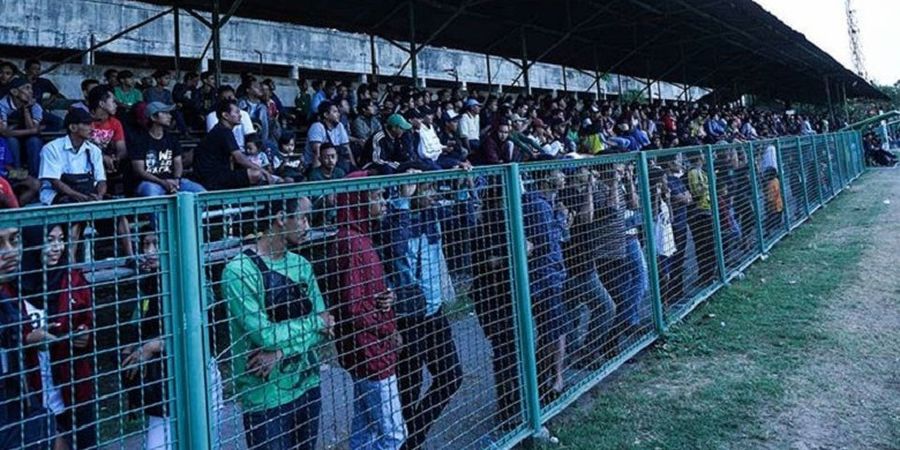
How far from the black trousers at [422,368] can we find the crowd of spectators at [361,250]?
0.5 inches

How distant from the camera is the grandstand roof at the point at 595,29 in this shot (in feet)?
36.6

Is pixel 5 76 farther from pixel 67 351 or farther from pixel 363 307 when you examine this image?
pixel 363 307

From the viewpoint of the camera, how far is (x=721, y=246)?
21.2 feet

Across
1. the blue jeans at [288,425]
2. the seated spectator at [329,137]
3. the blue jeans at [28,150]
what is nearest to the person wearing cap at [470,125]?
the seated spectator at [329,137]

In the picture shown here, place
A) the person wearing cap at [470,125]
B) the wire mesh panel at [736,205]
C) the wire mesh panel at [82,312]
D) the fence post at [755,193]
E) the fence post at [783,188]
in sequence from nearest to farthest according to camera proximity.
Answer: the wire mesh panel at [82,312] < the wire mesh panel at [736,205] < the fence post at [755,193] < the fence post at [783,188] < the person wearing cap at [470,125]

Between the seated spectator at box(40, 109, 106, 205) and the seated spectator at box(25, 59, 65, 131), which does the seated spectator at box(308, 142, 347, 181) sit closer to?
the seated spectator at box(40, 109, 106, 205)

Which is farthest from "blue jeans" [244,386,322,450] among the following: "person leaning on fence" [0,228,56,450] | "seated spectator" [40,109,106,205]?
"seated spectator" [40,109,106,205]

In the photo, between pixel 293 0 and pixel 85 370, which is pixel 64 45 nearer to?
pixel 293 0

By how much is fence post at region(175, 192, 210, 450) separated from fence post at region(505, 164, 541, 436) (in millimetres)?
1842

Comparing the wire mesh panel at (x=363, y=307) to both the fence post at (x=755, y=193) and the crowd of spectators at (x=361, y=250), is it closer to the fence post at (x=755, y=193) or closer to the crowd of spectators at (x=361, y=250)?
the crowd of spectators at (x=361, y=250)

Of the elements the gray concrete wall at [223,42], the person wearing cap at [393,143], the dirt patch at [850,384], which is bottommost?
the dirt patch at [850,384]

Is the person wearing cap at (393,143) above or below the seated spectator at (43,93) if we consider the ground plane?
below

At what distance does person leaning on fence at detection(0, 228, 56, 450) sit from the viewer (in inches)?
64.9

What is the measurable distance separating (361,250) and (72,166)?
414cm
